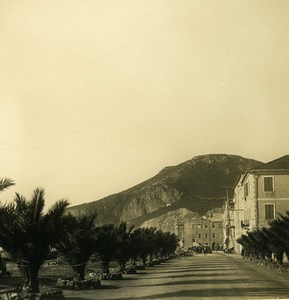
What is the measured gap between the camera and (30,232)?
16125mm

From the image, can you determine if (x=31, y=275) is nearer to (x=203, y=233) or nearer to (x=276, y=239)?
(x=276, y=239)

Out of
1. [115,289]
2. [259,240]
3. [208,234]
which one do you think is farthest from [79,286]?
[208,234]

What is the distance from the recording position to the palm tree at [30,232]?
16000 millimetres

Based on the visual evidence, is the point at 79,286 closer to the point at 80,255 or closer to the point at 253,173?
the point at 80,255

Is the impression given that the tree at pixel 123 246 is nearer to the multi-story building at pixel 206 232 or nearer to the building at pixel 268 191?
the building at pixel 268 191

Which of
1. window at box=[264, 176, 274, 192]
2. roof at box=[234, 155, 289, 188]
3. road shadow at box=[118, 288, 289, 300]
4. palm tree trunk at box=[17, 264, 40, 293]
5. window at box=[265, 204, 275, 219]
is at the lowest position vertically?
road shadow at box=[118, 288, 289, 300]

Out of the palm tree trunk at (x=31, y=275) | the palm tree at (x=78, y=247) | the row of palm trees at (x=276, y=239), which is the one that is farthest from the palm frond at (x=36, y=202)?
the row of palm trees at (x=276, y=239)

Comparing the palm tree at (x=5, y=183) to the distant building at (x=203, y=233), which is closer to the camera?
the palm tree at (x=5, y=183)

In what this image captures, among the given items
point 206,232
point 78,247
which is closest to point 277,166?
point 78,247

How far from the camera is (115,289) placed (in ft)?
63.2

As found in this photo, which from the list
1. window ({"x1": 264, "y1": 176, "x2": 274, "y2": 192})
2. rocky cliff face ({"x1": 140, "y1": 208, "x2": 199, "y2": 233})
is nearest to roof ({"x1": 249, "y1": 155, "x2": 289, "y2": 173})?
window ({"x1": 264, "y1": 176, "x2": 274, "y2": 192})

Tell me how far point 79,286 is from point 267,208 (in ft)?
119

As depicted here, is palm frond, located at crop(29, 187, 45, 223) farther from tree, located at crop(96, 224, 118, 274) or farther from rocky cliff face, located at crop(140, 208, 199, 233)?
rocky cliff face, located at crop(140, 208, 199, 233)

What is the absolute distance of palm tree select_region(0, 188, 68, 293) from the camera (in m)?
16.0
